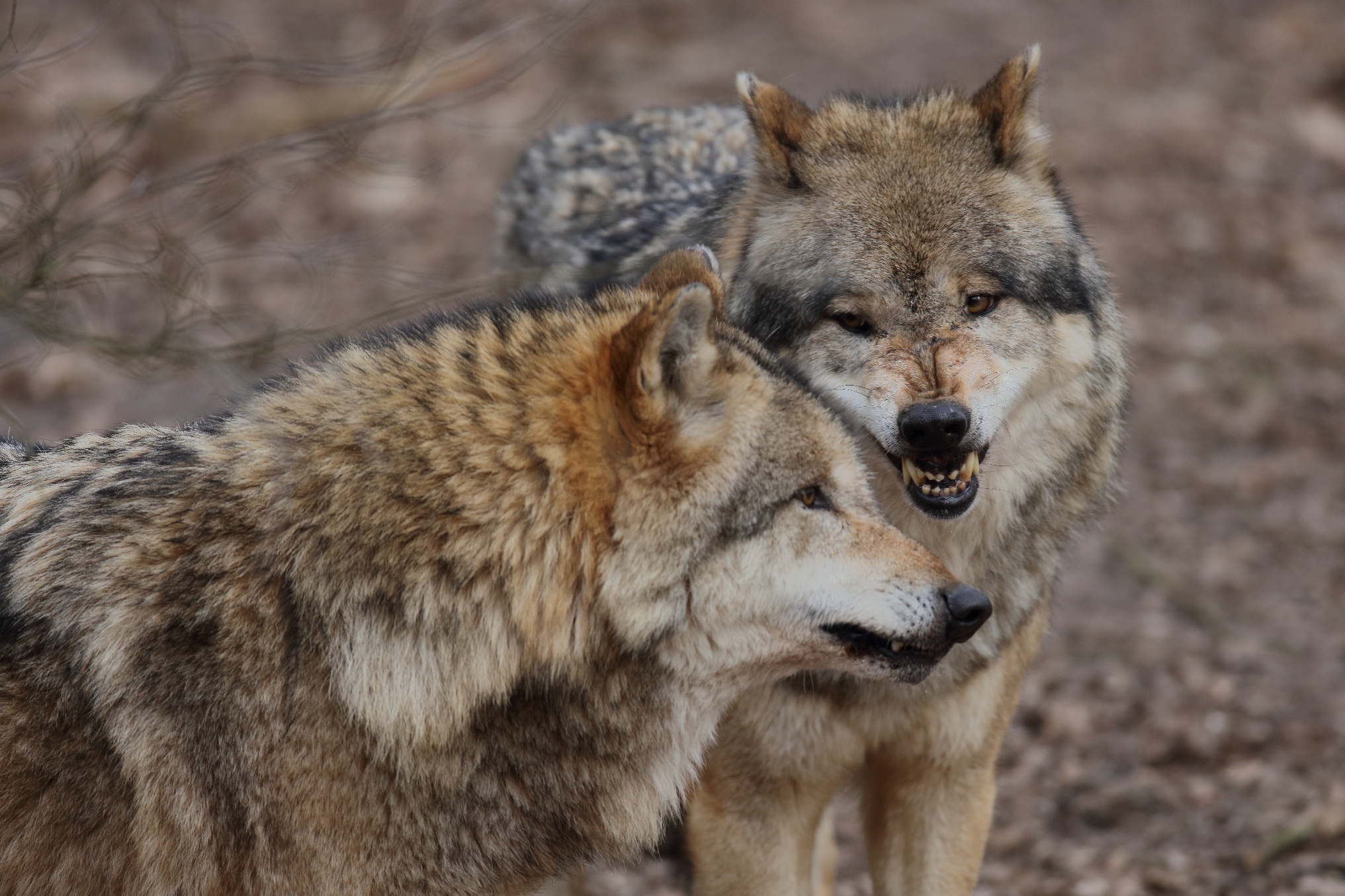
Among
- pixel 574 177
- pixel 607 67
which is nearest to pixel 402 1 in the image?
pixel 607 67

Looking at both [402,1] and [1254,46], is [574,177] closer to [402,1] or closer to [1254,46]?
[402,1]

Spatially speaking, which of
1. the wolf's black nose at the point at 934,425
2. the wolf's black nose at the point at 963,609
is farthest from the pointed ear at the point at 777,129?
the wolf's black nose at the point at 963,609

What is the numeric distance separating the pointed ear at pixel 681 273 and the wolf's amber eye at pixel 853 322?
0.45m

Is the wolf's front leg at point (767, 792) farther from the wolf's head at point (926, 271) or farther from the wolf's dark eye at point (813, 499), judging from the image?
the wolf's dark eye at point (813, 499)

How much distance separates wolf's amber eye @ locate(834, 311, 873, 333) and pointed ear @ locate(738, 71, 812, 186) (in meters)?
0.55

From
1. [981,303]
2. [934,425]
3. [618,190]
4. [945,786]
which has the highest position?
[618,190]

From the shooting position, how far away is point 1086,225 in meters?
10.0

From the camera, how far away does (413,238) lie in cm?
1070

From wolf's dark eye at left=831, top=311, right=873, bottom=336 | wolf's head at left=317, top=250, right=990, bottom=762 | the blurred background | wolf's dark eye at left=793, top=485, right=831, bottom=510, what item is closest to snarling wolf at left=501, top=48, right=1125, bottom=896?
wolf's dark eye at left=831, top=311, right=873, bottom=336

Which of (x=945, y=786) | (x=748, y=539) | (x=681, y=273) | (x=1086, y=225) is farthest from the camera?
(x=1086, y=225)

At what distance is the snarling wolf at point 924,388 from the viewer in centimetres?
371

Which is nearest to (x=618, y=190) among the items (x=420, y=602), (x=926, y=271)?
(x=926, y=271)

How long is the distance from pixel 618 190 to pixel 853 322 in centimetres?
219

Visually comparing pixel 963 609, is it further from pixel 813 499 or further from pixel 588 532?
pixel 588 532
